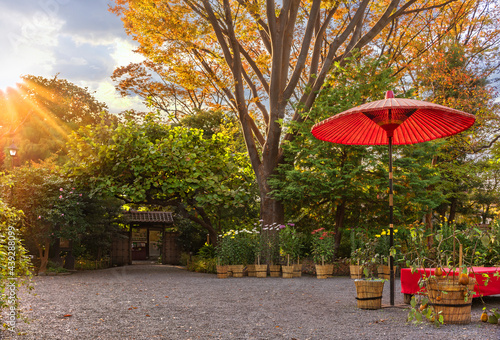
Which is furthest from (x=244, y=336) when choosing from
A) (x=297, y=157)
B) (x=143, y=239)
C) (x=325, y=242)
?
(x=143, y=239)

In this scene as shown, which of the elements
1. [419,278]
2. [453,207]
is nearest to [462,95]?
[453,207]

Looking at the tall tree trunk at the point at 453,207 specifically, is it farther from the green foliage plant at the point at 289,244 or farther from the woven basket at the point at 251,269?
the woven basket at the point at 251,269

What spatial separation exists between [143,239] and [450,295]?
19686 millimetres

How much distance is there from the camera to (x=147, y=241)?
22.1 m

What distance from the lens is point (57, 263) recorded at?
445 inches

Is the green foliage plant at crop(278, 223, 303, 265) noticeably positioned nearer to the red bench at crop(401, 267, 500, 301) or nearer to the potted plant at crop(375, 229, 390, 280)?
the potted plant at crop(375, 229, 390, 280)

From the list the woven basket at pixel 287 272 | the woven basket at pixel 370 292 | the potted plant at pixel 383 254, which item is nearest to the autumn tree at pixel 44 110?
the woven basket at pixel 287 272

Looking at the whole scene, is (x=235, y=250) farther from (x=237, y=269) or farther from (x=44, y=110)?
(x=44, y=110)

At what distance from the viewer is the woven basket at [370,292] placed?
17.1 feet

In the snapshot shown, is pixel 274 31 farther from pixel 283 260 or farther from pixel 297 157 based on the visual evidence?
pixel 283 260

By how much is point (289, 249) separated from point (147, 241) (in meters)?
13.9

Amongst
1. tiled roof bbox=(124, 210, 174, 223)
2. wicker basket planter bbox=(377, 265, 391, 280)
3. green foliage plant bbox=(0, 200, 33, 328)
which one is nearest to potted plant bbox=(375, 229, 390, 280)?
wicker basket planter bbox=(377, 265, 391, 280)

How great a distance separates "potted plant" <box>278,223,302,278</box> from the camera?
9719mm

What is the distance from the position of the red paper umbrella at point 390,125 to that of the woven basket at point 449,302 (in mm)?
1087
